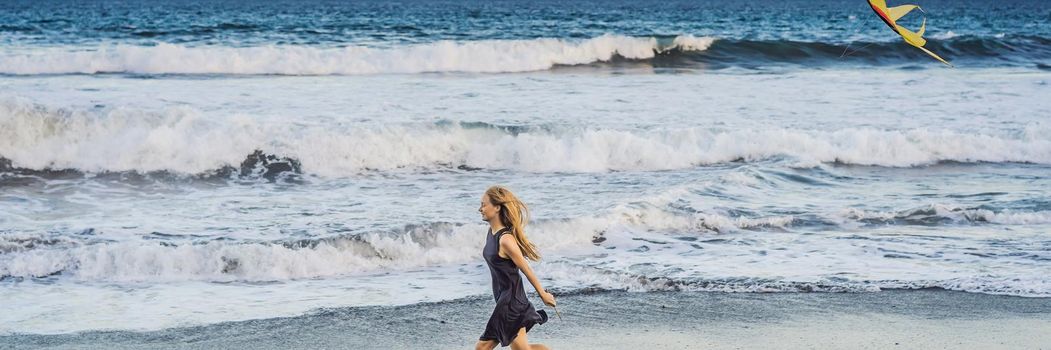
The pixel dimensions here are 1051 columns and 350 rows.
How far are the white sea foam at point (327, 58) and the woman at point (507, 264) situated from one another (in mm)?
17215

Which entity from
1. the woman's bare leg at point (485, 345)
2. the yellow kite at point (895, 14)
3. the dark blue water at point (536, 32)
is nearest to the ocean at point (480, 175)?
the dark blue water at point (536, 32)

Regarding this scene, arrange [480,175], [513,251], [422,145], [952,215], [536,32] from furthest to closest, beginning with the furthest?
[536,32]
[422,145]
[480,175]
[952,215]
[513,251]

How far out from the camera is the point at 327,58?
22.8 meters

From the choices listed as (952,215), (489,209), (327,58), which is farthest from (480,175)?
(327,58)

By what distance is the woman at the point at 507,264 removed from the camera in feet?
15.1

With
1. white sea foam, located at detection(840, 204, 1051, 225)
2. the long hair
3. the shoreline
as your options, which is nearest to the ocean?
white sea foam, located at detection(840, 204, 1051, 225)

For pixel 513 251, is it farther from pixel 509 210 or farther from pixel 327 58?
pixel 327 58

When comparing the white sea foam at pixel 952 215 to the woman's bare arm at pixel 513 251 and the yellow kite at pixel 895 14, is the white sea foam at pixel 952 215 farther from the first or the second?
the woman's bare arm at pixel 513 251

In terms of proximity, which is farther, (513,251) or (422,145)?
(422,145)

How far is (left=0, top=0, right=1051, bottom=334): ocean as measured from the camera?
279 inches

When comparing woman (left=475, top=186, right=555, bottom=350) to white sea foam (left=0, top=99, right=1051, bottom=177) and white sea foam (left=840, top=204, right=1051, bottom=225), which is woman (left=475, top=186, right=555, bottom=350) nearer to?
white sea foam (left=840, top=204, right=1051, bottom=225)

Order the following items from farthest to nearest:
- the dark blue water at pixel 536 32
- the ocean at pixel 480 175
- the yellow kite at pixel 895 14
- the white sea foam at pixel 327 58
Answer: the dark blue water at pixel 536 32
the white sea foam at pixel 327 58
the ocean at pixel 480 175
the yellow kite at pixel 895 14

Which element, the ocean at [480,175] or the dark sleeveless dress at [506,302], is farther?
the ocean at [480,175]

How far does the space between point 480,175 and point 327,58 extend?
1170cm
